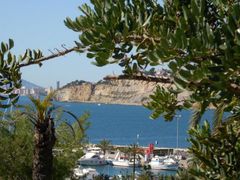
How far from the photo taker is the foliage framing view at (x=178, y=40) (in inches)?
90.9

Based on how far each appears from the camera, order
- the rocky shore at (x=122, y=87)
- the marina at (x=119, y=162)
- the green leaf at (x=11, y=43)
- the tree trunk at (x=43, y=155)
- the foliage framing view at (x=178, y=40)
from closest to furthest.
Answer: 1. the foliage framing view at (x=178, y=40)
2. the rocky shore at (x=122, y=87)
3. the green leaf at (x=11, y=43)
4. the tree trunk at (x=43, y=155)
5. the marina at (x=119, y=162)

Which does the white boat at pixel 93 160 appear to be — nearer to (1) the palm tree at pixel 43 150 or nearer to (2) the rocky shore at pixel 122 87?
(2) the rocky shore at pixel 122 87

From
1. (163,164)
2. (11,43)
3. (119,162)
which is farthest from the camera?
(119,162)

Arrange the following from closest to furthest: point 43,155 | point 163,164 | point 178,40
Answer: point 178,40
point 43,155
point 163,164

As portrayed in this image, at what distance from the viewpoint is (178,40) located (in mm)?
2303

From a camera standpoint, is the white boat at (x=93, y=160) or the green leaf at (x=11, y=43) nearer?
the green leaf at (x=11, y=43)

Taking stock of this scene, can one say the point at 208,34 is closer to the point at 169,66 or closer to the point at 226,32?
→ the point at 226,32

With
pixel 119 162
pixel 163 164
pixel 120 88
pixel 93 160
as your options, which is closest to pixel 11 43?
pixel 120 88

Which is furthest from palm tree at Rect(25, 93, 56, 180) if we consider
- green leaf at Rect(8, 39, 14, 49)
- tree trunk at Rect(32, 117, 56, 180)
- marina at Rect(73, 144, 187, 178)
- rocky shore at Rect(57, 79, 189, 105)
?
marina at Rect(73, 144, 187, 178)

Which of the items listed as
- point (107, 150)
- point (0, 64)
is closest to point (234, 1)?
point (0, 64)

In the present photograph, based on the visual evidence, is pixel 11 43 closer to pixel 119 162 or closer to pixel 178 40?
pixel 178 40

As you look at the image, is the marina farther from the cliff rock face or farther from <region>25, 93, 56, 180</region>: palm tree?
<region>25, 93, 56, 180</region>: palm tree

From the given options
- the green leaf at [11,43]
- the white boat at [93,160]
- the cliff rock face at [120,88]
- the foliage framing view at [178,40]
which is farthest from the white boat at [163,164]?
the foliage framing view at [178,40]

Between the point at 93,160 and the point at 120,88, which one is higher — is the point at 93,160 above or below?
below
